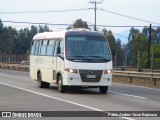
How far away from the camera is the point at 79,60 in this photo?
2156 cm

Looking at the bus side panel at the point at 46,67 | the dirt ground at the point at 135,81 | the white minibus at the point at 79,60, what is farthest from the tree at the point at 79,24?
the white minibus at the point at 79,60

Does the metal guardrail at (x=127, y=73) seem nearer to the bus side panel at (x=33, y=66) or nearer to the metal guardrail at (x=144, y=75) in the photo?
the metal guardrail at (x=144, y=75)

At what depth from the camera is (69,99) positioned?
61.7 feet

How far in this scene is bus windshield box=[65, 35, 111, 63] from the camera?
856 inches

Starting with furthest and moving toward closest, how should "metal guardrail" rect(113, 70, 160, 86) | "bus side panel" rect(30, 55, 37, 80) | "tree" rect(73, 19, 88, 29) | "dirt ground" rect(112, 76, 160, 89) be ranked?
"tree" rect(73, 19, 88, 29) → "dirt ground" rect(112, 76, 160, 89) → "metal guardrail" rect(113, 70, 160, 86) → "bus side panel" rect(30, 55, 37, 80)

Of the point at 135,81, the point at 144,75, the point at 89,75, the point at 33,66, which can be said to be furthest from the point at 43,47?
the point at 135,81

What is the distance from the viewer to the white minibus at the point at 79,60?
846 inches

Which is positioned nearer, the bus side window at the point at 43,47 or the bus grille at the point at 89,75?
the bus grille at the point at 89,75

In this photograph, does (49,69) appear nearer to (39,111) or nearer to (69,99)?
(69,99)

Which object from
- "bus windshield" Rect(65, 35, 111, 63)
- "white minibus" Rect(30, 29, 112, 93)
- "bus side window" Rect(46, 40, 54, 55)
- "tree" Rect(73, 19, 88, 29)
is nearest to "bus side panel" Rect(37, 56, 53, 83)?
"white minibus" Rect(30, 29, 112, 93)

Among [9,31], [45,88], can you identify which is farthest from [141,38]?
[45,88]

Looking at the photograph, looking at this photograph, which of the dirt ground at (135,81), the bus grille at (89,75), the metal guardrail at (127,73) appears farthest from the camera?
the dirt ground at (135,81)

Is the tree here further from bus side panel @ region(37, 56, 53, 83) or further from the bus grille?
the bus grille

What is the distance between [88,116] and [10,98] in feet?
21.1
